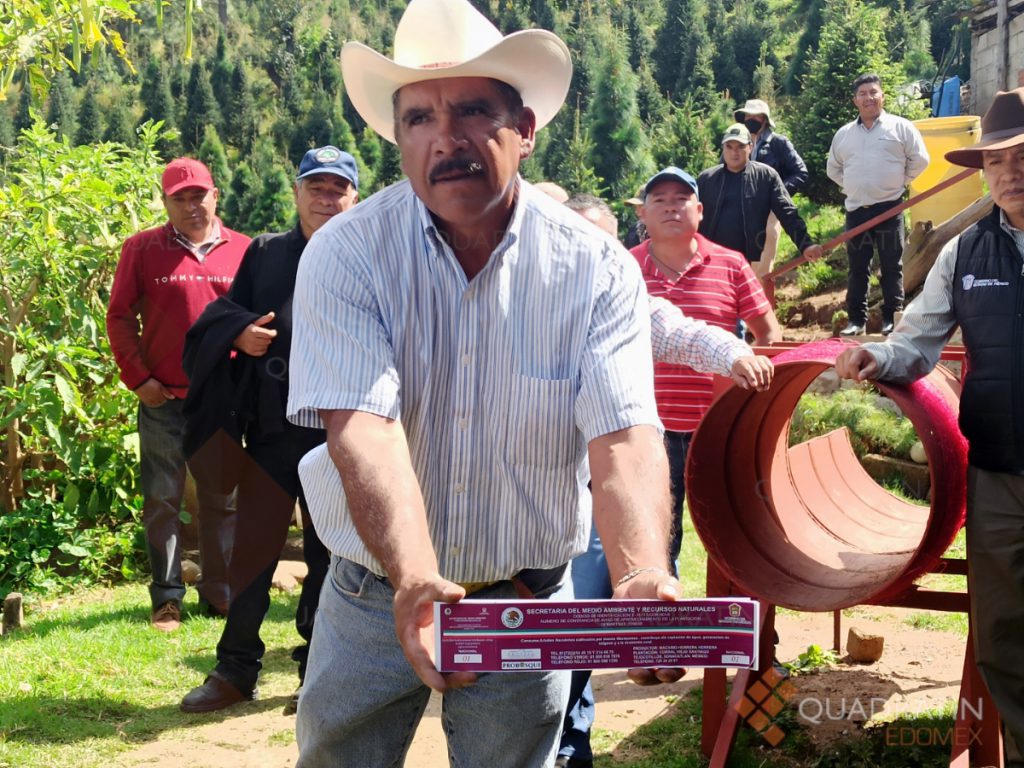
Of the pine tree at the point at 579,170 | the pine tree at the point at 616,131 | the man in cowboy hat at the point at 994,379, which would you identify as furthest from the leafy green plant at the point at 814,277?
the man in cowboy hat at the point at 994,379

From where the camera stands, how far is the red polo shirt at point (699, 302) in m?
4.64

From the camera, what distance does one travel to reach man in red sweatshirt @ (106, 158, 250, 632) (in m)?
5.70

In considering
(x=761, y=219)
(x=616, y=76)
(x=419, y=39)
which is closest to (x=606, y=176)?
(x=616, y=76)

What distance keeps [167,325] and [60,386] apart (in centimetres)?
95

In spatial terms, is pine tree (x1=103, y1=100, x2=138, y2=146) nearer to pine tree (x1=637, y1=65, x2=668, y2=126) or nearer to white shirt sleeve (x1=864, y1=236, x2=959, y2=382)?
pine tree (x1=637, y1=65, x2=668, y2=126)

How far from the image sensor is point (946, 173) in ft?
43.6

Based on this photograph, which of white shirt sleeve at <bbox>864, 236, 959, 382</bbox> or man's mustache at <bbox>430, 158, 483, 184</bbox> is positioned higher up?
man's mustache at <bbox>430, 158, 483, 184</bbox>

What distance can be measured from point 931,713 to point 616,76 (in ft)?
60.9

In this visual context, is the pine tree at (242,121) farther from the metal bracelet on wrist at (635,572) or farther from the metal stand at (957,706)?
the metal bracelet on wrist at (635,572)

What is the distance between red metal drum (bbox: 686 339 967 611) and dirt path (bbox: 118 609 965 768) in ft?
1.91

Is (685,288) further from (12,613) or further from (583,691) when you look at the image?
(12,613)

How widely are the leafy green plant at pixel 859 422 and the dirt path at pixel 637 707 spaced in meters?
3.07
